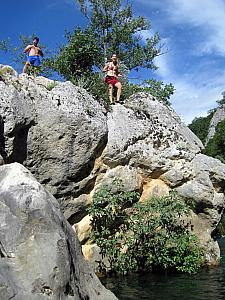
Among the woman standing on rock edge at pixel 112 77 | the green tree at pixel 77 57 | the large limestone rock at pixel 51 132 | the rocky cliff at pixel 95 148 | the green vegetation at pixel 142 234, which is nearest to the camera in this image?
the large limestone rock at pixel 51 132

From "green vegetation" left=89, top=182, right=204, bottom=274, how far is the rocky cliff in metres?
0.57

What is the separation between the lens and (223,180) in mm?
16234

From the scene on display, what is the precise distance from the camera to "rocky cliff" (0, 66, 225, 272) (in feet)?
44.1

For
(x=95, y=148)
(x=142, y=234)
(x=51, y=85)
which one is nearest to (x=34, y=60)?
(x=51, y=85)

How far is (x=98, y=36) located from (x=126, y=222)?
42.9 ft

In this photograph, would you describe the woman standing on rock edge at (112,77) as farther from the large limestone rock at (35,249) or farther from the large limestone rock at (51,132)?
the large limestone rock at (35,249)

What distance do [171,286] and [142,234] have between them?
270 centimetres

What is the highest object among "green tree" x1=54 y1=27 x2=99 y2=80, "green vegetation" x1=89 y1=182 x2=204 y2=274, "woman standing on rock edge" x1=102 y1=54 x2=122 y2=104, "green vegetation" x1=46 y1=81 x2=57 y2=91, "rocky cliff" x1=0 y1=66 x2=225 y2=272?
"green tree" x1=54 y1=27 x2=99 y2=80

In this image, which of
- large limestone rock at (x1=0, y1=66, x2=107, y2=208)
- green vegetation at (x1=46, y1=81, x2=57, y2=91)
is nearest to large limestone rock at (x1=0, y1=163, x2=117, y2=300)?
large limestone rock at (x1=0, y1=66, x2=107, y2=208)

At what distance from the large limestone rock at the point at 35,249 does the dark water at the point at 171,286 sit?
2.52m

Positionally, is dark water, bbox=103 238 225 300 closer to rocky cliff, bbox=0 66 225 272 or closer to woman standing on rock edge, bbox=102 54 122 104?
rocky cliff, bbox=0 66 225 272

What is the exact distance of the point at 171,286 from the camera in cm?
1215

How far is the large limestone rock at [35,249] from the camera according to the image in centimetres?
724

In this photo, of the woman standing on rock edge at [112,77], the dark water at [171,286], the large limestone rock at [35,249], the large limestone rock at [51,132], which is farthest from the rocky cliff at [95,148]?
the large limestone rock at [35,249]
